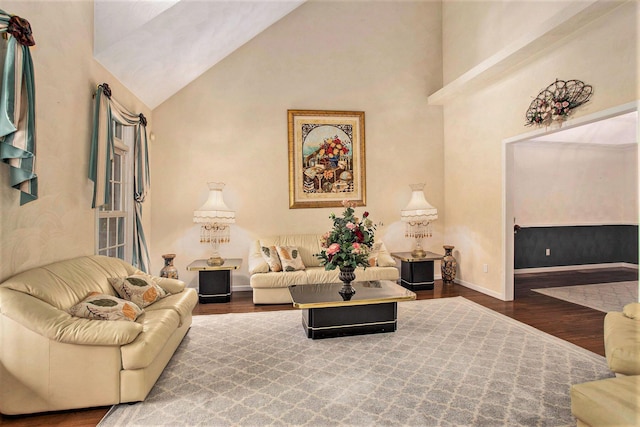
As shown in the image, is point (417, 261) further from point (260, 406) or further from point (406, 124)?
point (260, 406)

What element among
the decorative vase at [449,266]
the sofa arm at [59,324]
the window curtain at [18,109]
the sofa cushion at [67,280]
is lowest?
the decorative vase at [449,266]

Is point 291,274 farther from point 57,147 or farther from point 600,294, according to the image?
point 600,294

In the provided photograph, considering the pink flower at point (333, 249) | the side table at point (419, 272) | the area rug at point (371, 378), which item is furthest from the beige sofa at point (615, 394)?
the side table at point (419, 272)

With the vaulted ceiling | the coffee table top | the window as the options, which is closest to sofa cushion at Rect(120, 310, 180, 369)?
the coffee table top

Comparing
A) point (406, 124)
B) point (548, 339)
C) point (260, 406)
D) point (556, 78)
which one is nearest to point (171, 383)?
point (260, 406)

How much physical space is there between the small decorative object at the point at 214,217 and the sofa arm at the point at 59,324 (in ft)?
8.82

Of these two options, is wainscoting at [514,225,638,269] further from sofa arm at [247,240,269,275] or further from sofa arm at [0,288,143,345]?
sofa arm at [0,288,143,345]

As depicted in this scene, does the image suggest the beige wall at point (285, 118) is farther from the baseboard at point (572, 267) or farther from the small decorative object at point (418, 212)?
the baseboard at point (572, 267)

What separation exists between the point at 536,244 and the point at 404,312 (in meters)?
4.07

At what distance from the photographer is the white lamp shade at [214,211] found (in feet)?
16.0

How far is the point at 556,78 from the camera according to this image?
13.0ft

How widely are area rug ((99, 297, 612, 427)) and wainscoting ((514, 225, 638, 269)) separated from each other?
11.8 ft

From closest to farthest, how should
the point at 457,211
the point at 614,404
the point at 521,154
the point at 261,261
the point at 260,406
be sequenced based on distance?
the point at 614,404 → the point at 260,406 → the point at 261,261 → the point at 457,211 → the point at 521,154

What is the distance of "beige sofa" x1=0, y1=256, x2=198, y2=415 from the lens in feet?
6.82
